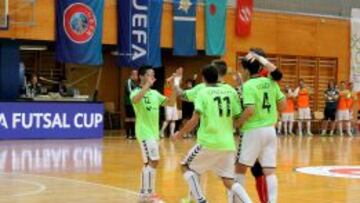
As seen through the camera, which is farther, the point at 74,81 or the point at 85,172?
the point at 74,81

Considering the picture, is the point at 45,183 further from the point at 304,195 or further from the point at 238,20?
the point at 238,20

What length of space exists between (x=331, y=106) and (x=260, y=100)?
21.7 m

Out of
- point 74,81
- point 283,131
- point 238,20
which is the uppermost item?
point 238,20

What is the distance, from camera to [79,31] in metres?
24.9

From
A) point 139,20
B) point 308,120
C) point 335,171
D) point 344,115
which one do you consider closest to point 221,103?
point 335,171

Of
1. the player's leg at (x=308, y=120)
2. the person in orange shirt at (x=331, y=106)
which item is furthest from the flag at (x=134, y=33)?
the person in orange shirt at (x=331, y=106)

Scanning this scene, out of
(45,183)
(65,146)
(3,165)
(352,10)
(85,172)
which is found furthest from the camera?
(352,10)

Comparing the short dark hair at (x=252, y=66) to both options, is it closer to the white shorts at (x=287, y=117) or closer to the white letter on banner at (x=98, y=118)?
the white letter on banner at (x=98, y=118)

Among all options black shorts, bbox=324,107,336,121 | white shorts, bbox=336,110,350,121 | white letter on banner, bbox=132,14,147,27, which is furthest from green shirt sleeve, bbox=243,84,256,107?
black shorts, bbox=324,107,336,121

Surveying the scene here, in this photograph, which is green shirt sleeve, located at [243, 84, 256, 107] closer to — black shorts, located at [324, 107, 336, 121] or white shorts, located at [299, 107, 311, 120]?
white shorts, located at [299, 107, 311, 120]

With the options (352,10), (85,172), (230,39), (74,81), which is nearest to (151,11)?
(230,39)

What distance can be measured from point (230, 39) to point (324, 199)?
18.6 m

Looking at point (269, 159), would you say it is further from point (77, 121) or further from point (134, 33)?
point (134, 33)

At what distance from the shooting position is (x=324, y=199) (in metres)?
11.0
